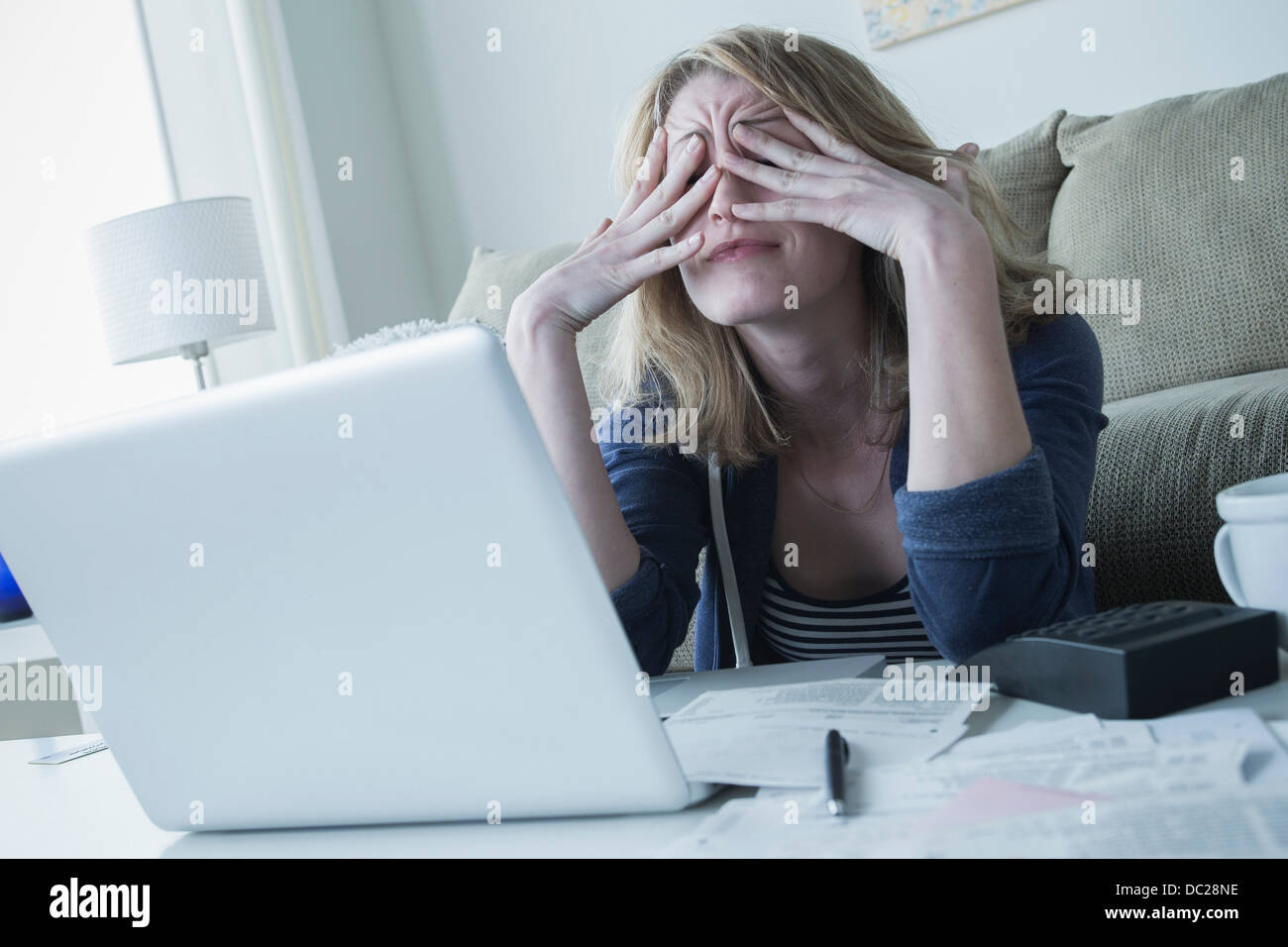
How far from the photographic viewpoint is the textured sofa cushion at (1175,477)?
1186mm

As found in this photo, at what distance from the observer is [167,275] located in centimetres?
224

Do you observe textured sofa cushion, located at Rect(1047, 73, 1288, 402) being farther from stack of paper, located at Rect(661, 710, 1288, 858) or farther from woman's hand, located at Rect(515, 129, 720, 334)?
stack of paper, located at Rect(661, 710, 1288, 858)

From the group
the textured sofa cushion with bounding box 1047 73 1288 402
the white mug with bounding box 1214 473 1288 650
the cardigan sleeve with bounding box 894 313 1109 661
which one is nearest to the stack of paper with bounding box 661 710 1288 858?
the white mug with bounding box 1214 473 1288 650

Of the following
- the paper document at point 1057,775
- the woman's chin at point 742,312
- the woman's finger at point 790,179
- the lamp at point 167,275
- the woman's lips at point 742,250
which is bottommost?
the paper document at point 1057,775

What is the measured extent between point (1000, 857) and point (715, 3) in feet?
8.49

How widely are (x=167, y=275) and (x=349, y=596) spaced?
1963 millimetres

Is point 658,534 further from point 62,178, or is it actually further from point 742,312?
point 62,178

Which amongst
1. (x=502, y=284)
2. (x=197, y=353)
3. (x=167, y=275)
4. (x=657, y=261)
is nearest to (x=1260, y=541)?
(x=657, y=261)

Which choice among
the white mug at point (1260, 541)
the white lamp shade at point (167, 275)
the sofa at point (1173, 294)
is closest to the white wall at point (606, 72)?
the sofa at point (1173, 294)

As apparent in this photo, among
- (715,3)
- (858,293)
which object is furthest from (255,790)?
(715,3)

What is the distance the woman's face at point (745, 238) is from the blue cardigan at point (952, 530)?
17 centimetres

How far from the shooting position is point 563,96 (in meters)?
2.98

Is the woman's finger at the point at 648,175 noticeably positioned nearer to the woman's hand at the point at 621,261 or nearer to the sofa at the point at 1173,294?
the woman's hand at the point at 621,261
